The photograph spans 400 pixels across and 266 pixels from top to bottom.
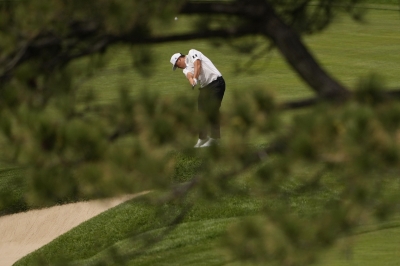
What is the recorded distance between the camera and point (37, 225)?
1239cm

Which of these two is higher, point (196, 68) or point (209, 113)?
point (209, 113)

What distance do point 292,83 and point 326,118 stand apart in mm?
13303

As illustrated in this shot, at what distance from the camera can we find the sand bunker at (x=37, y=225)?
1191 cm

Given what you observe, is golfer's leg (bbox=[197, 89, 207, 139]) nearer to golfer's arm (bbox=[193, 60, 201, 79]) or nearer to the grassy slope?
the grassy slope

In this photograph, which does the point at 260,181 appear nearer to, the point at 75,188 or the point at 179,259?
the point at 75,188

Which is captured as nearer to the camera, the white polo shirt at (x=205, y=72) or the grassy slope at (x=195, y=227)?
the grassy slope at (x=195, y=227)

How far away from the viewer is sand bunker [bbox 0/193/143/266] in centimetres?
1191

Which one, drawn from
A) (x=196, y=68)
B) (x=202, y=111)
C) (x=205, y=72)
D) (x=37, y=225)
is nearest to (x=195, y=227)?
(x=37, y=225)

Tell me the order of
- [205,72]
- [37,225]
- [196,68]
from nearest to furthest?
[37,225] → [196,68] → [205,72]

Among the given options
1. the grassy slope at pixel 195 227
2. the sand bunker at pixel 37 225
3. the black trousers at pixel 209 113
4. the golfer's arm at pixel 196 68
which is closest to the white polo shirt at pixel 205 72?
the golfer's arm at pixel 196 68

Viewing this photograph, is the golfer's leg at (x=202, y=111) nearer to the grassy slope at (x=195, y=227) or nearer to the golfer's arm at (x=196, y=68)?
the grassy slope at (x=195, y=227)

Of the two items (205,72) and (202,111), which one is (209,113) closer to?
(202,111)

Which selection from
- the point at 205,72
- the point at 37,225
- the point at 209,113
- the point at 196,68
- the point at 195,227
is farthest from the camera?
the point at 205,72

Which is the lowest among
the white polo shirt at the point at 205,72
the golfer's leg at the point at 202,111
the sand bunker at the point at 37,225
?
the sand bunker at the point at 37,225
